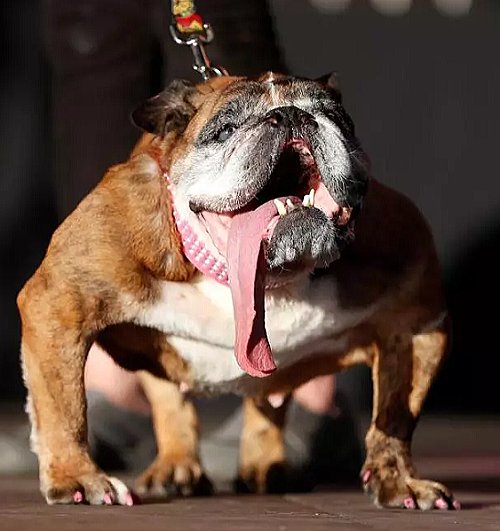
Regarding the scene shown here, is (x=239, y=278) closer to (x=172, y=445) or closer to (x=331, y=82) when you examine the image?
(x=331, y=82)

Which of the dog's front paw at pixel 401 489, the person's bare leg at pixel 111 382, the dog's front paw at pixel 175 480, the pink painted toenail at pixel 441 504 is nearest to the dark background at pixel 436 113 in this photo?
the person's bare leg at pixel 111 382

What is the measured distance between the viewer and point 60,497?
2465 millimetres

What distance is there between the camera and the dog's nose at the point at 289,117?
241 cm

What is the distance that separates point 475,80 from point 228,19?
157 centimetres

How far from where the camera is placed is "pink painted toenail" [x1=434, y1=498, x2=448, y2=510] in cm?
250

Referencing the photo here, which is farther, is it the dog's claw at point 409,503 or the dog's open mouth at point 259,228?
the dog's claw at point 409,503

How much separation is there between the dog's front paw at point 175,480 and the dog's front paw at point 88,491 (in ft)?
1.06

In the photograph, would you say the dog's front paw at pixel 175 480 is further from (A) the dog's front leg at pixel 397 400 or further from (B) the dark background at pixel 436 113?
(B) the dark background at pixel 436 113

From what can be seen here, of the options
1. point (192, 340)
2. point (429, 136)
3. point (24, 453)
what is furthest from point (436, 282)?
point (429, 136)

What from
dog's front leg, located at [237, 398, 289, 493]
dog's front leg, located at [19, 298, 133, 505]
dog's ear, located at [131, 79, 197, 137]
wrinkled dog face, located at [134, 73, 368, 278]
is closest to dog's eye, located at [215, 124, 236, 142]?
wrinkled dog face, located at [134, 73, 368, 278]

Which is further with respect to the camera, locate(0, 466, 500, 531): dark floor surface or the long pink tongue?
the long pink tongue

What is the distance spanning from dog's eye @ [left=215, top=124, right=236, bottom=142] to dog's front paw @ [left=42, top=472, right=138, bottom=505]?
1.71ft

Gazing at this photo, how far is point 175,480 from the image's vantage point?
2.84 m

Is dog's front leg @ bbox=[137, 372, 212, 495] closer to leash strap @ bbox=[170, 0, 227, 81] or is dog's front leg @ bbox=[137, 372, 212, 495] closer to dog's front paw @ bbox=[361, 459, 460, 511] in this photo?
dog's front paw @ bbox=[361, 459, 460, 511]
